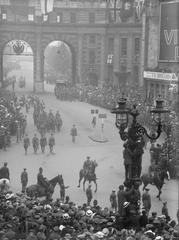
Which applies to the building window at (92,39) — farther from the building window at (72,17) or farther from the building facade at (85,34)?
the building window at (72,17)

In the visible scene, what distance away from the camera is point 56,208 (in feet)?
55.3

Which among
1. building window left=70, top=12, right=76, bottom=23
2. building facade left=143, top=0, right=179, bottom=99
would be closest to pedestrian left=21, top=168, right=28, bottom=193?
building facade left=143, top=0, right=179, bottom=99

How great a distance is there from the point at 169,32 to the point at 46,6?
16.6 m

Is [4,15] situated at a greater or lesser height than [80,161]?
greater

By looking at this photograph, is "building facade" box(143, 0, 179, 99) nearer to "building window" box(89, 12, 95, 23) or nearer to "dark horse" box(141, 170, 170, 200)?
"building window" box(89, 12, 95, 23)

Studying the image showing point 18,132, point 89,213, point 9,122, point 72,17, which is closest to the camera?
point 89,213

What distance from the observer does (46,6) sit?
57156 millimetres

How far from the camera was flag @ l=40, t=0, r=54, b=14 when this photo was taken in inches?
2226

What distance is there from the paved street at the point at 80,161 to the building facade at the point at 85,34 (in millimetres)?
20084

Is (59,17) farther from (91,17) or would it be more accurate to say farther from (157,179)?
(157,179)

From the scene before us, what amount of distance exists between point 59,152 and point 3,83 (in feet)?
94.5

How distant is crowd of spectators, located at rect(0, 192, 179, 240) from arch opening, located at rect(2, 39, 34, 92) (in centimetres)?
3782

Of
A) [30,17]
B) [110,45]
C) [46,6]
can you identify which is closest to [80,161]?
[46,6]

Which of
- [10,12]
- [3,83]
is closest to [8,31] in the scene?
[10,12]
